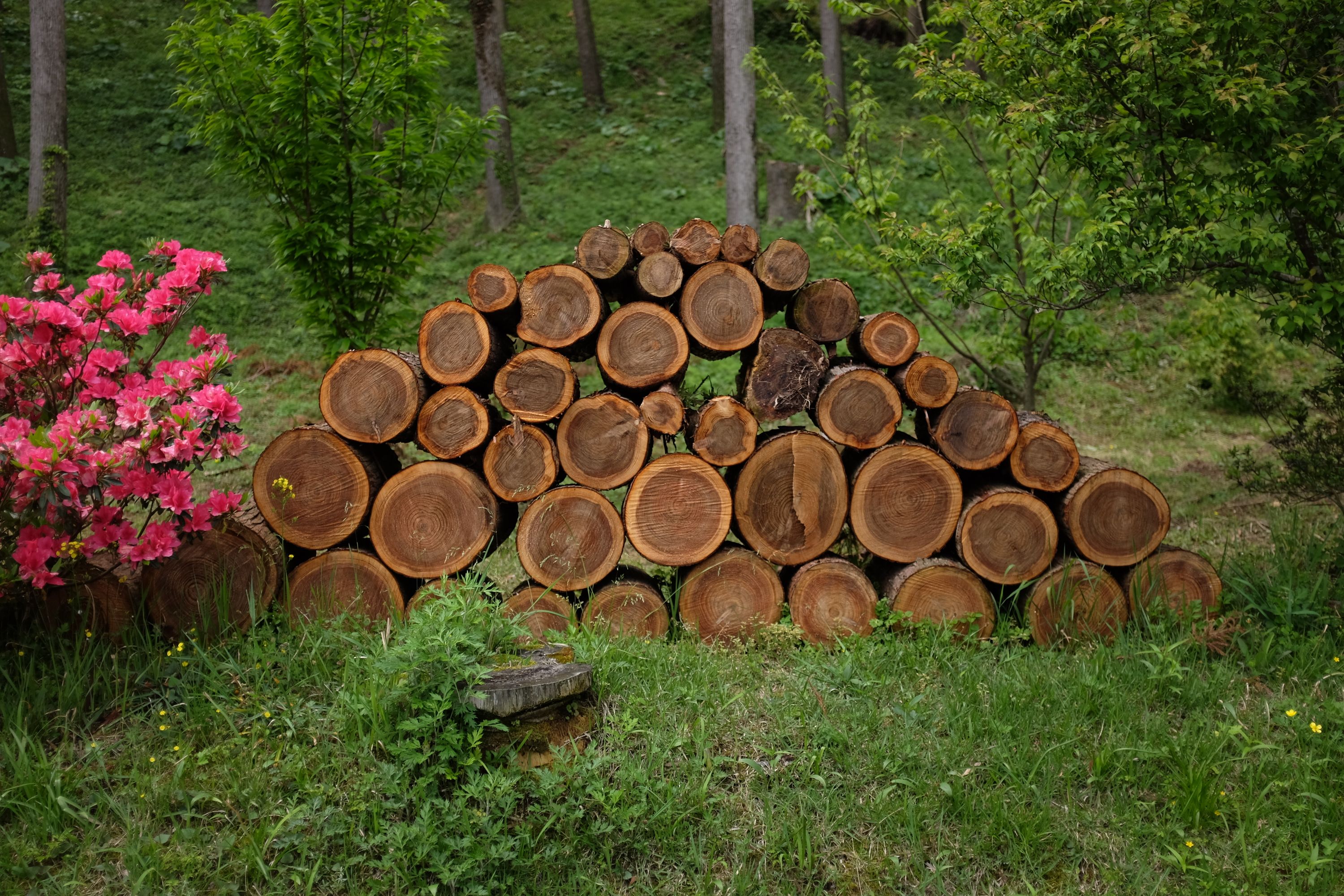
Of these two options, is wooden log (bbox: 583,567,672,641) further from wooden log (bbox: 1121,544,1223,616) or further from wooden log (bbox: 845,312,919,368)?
wooden log (bbox: 1121,544,1223,616)

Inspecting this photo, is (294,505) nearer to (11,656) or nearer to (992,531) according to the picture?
(11,656)

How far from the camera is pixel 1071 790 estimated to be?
331cm

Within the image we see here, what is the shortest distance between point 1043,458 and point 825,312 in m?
1.32

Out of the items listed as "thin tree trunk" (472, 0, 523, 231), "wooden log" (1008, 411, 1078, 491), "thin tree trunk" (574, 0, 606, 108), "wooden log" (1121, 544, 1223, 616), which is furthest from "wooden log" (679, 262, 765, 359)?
"thin tree trunk" (574, 0, 606, 108)

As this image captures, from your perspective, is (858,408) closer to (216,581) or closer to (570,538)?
(570,538)

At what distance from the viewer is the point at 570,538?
14.7ft

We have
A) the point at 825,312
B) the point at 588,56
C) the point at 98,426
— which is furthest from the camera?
the point at 588,56

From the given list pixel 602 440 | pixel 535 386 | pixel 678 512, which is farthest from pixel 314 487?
pixel 678 512

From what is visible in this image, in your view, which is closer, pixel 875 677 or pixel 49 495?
pixel 49 495

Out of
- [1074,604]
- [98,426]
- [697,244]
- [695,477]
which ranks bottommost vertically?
[1074,604]

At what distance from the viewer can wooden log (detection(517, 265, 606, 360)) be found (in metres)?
4.50

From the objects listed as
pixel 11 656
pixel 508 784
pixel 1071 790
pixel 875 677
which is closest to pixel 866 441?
pixel 875 677

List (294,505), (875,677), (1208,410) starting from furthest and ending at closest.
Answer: (1208,410) < (294,505) < (875,677)

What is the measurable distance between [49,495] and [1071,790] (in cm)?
386
